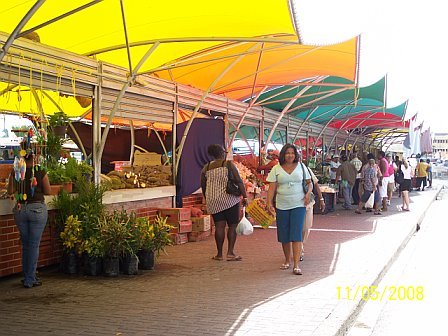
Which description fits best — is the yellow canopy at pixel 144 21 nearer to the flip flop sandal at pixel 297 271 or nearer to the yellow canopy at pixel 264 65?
the yellow canopy at pixel 264 65

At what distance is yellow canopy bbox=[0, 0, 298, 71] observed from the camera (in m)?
7.34

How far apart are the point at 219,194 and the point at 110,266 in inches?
82.8

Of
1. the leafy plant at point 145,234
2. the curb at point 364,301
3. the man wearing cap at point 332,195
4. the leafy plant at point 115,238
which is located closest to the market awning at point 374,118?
the man wearing cap at point 332,195

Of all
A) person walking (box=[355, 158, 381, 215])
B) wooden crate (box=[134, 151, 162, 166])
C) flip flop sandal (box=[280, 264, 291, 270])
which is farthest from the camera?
person walking (box=[355, 158, 381, 215])

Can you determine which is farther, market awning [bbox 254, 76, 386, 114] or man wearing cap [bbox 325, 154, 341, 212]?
man wearing cap [bbox 325, 154, 341, 212]

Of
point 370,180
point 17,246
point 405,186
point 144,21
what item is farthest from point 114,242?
point 405,186

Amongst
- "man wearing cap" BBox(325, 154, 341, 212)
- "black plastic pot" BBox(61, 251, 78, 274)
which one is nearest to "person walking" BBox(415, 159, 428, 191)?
"man wearing cap" BBox(325, 154, 341, 212)

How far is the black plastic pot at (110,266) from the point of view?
296 inches

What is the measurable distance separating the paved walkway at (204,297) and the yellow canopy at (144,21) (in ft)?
10.8

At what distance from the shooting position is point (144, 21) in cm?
827

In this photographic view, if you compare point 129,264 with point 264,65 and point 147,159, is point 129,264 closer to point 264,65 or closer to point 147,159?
point 147,159

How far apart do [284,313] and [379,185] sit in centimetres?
1251

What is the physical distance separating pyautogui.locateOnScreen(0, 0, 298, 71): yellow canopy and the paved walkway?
130 inches

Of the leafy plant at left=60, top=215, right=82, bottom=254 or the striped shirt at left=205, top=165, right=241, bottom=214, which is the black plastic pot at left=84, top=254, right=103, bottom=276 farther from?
the striped shirt at left=205, top=165, right=241, bottom=214
